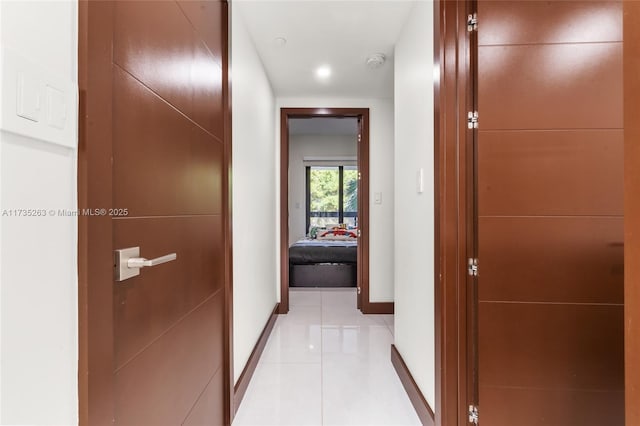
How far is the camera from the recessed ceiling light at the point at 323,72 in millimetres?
2598

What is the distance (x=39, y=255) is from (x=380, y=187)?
10.0 ft

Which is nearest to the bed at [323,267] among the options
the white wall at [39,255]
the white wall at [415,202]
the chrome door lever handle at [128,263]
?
the white wall at [415,202]

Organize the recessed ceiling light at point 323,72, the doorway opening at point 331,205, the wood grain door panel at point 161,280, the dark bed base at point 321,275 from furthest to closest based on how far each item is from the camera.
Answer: the dark bed base at point 321,275 → the doorway opening at point 331,205 → the recessed ceiling light at point 323,72 → the wood grain door panel at point 161,280

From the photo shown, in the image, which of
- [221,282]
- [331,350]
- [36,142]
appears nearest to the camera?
[36,142]

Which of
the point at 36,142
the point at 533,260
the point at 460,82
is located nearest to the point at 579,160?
the point at 533,260

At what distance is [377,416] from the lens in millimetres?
1635

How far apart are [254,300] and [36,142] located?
1.82 meters

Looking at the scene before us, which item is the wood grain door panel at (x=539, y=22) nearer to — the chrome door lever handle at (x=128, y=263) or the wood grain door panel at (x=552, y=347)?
the wood grain door panel at (x=552, y=347)

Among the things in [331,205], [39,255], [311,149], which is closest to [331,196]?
[331,205]

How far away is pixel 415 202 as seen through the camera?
175 centimetres

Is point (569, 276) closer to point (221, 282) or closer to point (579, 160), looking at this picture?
point (579, 160)

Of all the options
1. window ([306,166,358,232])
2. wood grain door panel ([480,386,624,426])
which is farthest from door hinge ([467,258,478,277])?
window ([306,166,358,232])

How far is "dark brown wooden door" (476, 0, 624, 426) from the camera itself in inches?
52.1

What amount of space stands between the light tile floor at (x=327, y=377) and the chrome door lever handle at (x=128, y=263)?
1277 mm
